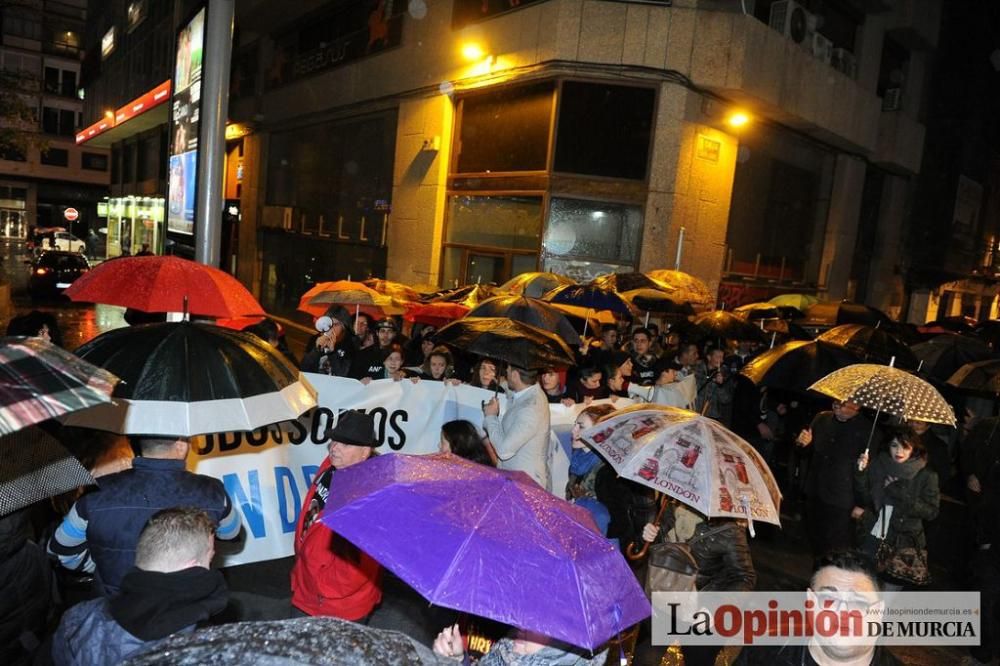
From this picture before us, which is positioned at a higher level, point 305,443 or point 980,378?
point 980,378

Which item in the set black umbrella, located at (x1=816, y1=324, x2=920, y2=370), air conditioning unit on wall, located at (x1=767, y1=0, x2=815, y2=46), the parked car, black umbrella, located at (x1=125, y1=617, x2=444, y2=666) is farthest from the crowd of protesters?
the parked car

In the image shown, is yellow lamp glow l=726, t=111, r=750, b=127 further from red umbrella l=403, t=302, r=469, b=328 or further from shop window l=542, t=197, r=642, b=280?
red umbrella l=403, t=302, r=469, b=328

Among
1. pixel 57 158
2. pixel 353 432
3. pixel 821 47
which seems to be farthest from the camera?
pixel 57 158

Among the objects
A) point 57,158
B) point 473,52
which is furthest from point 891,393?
point 57,158

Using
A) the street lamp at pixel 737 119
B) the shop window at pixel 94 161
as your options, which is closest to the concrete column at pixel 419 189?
the street lamp at pixel 737 119

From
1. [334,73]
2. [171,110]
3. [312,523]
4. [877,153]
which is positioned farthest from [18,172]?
[312,523]

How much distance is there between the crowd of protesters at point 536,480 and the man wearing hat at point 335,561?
0.04 ft

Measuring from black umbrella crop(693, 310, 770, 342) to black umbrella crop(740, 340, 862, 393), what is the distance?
2.74 meters

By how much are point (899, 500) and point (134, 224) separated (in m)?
41.7

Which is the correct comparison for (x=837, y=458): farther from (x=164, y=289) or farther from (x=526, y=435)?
(x=164, y=289)

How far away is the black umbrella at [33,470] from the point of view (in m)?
2.73

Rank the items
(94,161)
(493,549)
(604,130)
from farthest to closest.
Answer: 1. (94,161)
2. (604,130)
3. (493,549)

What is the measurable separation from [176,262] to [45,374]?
114 inches

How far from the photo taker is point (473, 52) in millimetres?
14953
